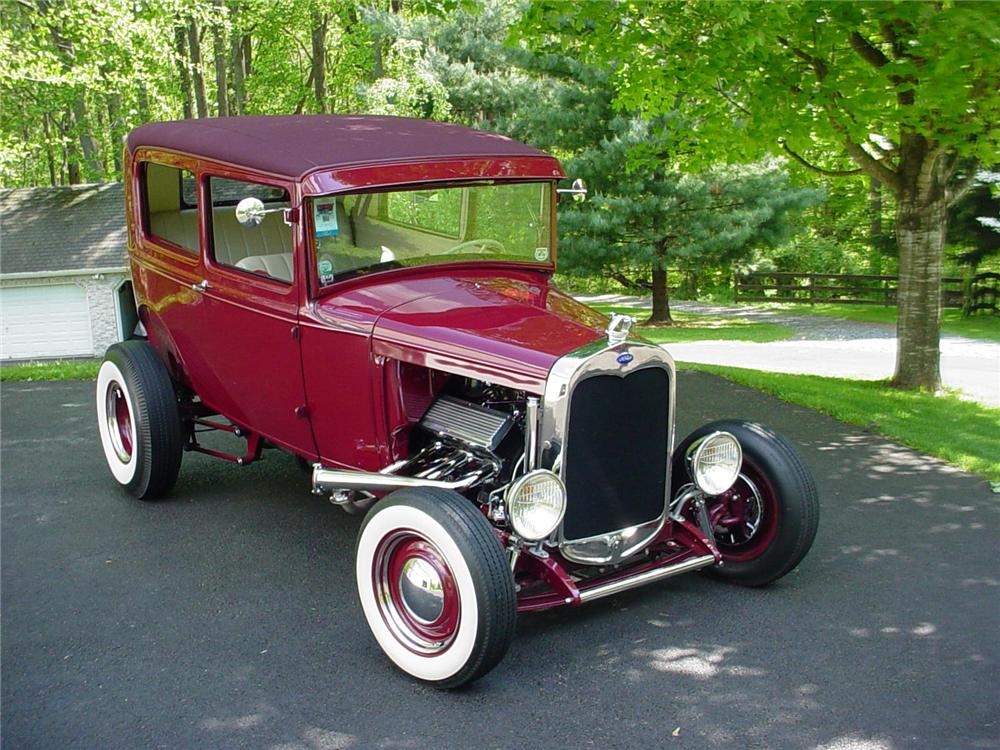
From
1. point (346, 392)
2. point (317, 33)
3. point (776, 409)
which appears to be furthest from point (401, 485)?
point (317, 33)

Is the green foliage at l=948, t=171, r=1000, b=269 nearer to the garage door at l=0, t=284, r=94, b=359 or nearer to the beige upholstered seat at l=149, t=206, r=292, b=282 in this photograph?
the beige upholstered seat at l=149, t=206, r=292, b=282

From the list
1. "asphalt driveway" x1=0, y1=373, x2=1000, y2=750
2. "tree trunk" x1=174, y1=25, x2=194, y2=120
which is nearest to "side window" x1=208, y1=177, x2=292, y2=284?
"asphalt driveway" x1=0, y1=373, x2=1000, y2=750

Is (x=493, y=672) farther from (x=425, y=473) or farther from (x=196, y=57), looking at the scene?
(x=196, y=57)

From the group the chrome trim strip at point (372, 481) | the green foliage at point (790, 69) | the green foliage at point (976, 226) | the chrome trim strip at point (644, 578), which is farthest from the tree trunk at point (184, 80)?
the chrome trim strip at point (644, 578)

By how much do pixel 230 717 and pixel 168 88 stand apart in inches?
1042

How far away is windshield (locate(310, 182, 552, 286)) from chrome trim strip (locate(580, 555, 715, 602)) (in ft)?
6.29

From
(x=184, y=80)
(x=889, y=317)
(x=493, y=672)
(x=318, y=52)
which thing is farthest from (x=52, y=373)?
(x=184, y=80)

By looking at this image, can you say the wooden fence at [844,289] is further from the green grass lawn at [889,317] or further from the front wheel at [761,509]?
the front wheel at [761,509]

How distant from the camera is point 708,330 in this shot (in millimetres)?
21078

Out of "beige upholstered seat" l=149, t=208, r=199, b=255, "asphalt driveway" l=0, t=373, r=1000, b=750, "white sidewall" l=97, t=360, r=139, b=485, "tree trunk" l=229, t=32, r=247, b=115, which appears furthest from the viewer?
"tree trunk" l=229, t=32, r=247, b=115

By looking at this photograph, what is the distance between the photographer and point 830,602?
4.60m

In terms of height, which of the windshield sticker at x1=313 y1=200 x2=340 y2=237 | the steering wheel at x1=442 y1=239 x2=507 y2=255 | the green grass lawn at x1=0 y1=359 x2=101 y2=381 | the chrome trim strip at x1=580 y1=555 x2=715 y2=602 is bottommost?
the chrome trim strip at x1=580 y1=555 x2=715 y2=602

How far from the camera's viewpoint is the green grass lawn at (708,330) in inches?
761

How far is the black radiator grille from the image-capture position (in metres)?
4.18
